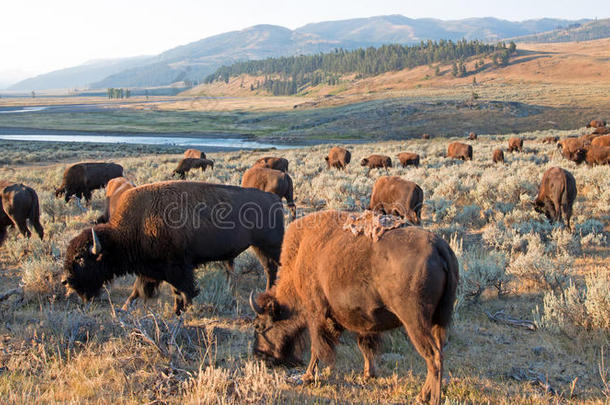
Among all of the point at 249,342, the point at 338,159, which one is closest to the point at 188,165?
the point at 338,159

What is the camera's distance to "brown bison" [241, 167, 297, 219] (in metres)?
11.8

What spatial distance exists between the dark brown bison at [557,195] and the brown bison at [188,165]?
1507 cm

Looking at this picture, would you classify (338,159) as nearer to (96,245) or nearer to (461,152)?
(461,152)

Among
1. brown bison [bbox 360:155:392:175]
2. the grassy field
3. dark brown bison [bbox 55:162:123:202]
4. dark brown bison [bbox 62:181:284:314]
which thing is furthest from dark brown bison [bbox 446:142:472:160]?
dark brown bison [bbox 62:181:284:314]

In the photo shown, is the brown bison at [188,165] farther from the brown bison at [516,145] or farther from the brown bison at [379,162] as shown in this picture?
the brown bison at [516,145]

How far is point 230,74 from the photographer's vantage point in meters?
184

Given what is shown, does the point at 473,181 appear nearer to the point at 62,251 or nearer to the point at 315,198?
the point at 315,198

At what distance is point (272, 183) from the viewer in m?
11.9

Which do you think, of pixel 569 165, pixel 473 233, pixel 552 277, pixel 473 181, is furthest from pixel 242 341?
pixel 569 165

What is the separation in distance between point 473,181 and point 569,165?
5344mm

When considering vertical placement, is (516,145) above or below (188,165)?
below

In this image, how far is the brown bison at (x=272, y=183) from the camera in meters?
11.8

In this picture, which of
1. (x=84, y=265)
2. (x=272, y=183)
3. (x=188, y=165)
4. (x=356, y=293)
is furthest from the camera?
(x=188, y=165)

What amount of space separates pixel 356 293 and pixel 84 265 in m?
3.57
